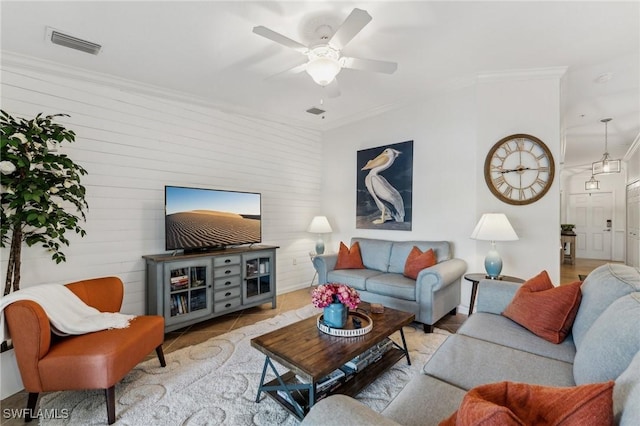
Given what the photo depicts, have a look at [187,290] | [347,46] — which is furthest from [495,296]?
[187,290]

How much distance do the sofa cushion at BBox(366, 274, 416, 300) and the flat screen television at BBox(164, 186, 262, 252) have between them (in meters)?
1.64

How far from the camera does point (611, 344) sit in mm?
1166

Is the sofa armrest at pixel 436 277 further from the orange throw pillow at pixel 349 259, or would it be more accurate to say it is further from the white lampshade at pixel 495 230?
the orange throw pillow at pixel 349 259

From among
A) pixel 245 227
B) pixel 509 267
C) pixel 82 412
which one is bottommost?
pixel 82 412

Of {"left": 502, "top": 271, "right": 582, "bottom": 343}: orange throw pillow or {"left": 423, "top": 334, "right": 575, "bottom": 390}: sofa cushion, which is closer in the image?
{"left": 423, "top": 334, "right": 575, "bottom": 390}: sofa cushion

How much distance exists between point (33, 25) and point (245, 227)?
8.51 feet

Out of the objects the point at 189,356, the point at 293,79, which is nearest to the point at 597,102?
the point at 293,79

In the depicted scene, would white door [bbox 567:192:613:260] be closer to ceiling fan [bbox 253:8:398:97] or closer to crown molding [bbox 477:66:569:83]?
crown molding [bbox 477:66:569:83]

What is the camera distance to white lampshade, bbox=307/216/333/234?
459cm

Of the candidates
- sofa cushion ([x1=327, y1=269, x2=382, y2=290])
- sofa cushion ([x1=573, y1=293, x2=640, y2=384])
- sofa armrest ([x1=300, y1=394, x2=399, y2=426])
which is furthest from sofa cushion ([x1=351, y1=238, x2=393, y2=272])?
sofa armrest ([x1=300, y1=394, x2=399, y2=426])

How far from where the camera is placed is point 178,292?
302cm

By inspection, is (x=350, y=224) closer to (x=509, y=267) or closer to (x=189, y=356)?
(x=509, y=267)

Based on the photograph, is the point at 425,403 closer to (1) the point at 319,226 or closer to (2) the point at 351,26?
(2) the point at 351,26

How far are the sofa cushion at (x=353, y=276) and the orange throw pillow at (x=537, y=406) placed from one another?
264 centimetres
